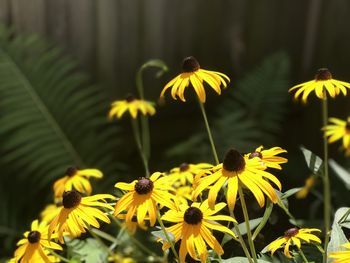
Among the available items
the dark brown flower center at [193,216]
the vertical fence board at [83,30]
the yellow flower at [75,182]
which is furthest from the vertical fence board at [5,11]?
the dark brown flower center at [193,216]

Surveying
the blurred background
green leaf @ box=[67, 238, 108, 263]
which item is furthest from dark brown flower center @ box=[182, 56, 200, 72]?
the blurred background

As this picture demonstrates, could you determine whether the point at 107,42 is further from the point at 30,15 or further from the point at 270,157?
the point at 270,157

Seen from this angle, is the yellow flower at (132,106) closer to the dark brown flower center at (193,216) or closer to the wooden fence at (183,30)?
the dark brown flower center at (193,216)

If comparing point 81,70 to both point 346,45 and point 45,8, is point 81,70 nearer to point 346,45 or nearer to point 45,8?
point 45,8

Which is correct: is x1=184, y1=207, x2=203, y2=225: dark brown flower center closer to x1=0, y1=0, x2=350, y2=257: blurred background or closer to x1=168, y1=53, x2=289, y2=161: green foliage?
x1=0, y1=0, x2=350, y2=257: blurred background

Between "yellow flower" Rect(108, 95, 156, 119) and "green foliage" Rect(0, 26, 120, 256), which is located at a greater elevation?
"yellow flower" Rect(108, 95, 156, 119)

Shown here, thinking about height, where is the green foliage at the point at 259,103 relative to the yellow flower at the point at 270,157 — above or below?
below
